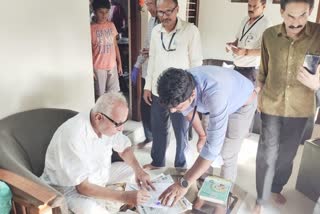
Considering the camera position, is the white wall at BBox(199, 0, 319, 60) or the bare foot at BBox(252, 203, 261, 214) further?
the white wall at BBox(199, 0, 319, 60)

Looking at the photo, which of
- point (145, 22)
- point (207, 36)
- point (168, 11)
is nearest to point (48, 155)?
point (168, 11)

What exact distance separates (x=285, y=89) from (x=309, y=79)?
15 cm

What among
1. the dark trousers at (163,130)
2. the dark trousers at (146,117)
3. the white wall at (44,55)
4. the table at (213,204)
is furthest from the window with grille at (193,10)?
the table at (213,204)

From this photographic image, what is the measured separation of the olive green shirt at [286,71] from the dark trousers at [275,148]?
6cm

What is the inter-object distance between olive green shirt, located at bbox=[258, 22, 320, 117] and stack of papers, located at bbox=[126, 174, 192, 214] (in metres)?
0.71

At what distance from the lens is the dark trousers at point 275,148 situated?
5.36ft

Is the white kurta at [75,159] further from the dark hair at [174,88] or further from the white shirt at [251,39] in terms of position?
the white shirt at [251,39]

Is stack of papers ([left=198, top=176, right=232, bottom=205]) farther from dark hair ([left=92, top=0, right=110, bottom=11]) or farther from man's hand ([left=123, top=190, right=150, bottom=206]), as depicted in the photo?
dark hair ([left=92, top=0, right=110, bottom=11])

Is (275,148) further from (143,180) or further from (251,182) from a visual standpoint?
(143,180)

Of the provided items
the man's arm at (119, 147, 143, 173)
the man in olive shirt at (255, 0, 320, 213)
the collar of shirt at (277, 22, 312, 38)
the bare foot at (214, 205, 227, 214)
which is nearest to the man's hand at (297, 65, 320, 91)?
the man in olive shirt at (255, 0, 320, 213)

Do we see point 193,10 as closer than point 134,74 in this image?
No

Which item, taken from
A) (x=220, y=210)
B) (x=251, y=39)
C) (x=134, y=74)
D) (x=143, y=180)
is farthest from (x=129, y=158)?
(x=251, y=39)

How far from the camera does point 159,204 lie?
4.31 feet

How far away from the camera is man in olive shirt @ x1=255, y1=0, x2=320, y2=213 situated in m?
1.42
